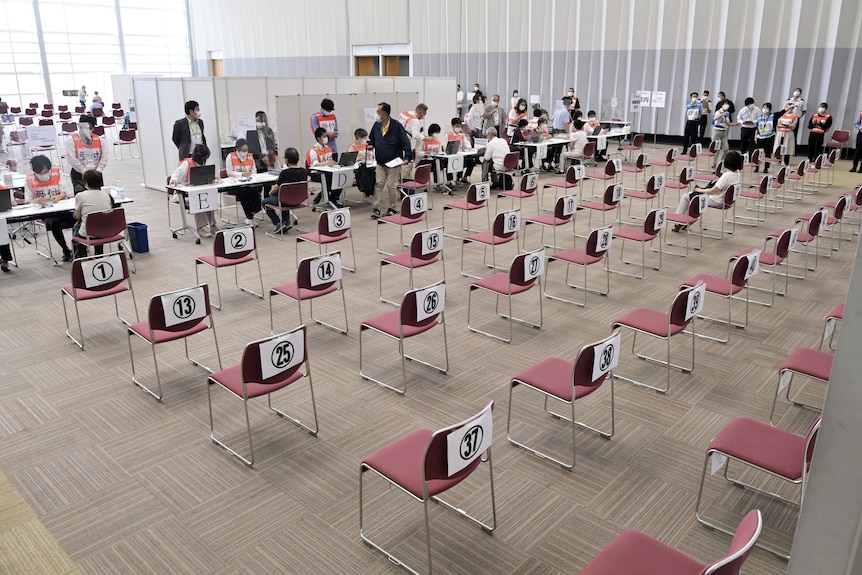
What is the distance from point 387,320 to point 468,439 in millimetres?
2190

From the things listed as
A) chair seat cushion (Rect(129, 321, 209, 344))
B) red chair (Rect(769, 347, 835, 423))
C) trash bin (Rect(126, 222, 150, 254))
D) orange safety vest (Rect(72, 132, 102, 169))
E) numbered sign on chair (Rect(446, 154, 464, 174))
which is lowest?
trash bin (Rect(126, 222, 150, 254))

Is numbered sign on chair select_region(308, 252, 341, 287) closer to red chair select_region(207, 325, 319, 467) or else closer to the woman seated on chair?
red chair select_region(207, 325, 319, 467)

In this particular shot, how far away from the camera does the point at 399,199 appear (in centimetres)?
1125

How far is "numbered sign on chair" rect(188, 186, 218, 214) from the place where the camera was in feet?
28.7

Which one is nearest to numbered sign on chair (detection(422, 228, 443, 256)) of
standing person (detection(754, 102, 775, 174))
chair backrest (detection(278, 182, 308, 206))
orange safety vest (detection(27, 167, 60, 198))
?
chair backrest (detection(278, 182, 308, 206))

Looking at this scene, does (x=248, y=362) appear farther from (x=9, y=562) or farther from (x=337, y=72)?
(x=337, y=72)

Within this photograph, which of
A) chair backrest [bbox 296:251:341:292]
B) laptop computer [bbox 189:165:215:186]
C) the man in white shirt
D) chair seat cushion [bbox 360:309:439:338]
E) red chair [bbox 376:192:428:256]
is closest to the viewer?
chair seat cushion [bbox 360:309:439:338]

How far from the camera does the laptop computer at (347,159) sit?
10734mm

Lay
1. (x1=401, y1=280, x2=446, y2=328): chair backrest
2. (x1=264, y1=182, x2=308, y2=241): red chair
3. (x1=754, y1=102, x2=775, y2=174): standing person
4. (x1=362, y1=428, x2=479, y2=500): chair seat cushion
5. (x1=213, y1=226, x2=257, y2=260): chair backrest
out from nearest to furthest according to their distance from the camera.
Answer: (x1=362, y1=428, x2=479, y2=500): chair seat cushion
(x1=401, y1=280, x2=446, y2=328): chair backrest
(x1=213, y1=226, x2=257, y2=260): chair backrest
(x1=264, y1=182, x2=308, y2=241): red chair
(x1=754, y1=102, x2=775, y2=174): standing person

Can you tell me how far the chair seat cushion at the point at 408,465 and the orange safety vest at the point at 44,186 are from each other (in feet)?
22.3

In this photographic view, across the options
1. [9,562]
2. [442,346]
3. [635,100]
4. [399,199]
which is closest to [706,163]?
[635,100]

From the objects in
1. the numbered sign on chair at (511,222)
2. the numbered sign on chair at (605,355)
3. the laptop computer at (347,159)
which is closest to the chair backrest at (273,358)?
the numbered sign on chair at (605,355)

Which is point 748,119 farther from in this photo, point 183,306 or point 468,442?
point 468,442

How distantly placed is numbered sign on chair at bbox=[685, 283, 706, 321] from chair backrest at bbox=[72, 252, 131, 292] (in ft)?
15.8
